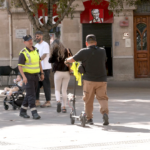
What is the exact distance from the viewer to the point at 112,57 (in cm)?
2191

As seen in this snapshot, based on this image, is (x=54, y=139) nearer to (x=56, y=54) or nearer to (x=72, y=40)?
(x=56, y=54)

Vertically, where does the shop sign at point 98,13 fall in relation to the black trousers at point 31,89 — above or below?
above

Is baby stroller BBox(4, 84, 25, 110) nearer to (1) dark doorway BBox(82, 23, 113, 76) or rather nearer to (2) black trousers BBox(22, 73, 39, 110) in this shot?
(2) black trousers BBox(22, 73, 39, 110)

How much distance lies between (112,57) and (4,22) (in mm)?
5747

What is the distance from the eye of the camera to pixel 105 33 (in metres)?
21.8

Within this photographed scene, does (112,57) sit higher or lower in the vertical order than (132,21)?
lower

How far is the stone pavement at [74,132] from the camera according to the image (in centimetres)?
629

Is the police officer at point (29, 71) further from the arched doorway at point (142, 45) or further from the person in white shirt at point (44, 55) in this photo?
the arched doorway at point (142, 45)

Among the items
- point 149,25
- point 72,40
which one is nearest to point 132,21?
point 149,25

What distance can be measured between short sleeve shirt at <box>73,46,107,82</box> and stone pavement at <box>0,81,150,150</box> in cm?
94

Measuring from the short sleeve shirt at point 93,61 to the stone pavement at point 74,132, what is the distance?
940mm

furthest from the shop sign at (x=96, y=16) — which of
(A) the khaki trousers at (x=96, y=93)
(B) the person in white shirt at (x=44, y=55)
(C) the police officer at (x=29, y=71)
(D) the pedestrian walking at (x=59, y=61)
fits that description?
(A) the khaki trousers at (x=96, y=93)

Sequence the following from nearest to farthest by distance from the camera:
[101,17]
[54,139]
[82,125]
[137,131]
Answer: [54,139] < [137,131] < [82,125] < [101,17]

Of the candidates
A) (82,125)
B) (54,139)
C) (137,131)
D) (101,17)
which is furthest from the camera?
(101,17)
